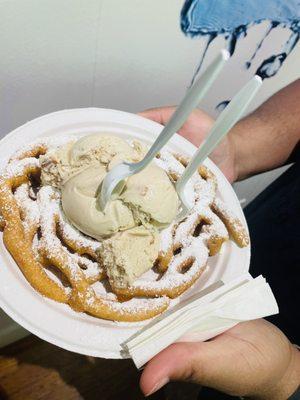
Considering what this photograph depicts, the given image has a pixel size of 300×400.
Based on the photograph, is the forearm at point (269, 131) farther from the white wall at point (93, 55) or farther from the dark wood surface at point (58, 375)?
the dark wood surface at point (58, 375)

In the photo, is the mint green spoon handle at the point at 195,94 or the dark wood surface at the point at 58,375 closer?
the mint green spoon handle at the point at 195,94

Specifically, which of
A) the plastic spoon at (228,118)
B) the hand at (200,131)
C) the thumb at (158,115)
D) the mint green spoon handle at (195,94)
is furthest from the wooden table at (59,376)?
the mint green spoon handle at (195,94)

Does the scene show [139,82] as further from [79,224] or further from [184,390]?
[184,390]

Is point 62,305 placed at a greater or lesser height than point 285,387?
greater

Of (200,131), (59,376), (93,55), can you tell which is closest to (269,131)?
(200,131)

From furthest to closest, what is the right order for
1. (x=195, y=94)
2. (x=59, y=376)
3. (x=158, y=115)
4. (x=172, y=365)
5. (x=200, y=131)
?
(x=59, y=376), (x=200, y=131), (x=158, y=115), (x=172, y=365), (x=195, y=94)

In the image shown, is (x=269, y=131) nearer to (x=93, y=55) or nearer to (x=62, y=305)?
(x=93, y=55)
